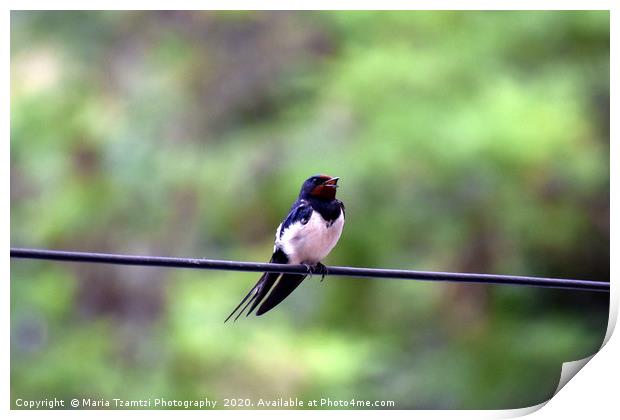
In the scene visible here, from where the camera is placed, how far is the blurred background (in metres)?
2.44

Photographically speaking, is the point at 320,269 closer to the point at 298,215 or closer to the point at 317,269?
the point at 317,269

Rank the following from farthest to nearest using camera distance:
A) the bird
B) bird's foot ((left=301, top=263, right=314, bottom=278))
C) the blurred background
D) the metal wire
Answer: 1. the blurred background
2. the bird
3. bird's foot ((left=301, top=263, right=314, bottom=278))
4. the metal wire

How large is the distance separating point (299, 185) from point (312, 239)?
590 mm

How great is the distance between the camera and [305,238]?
2299 mm

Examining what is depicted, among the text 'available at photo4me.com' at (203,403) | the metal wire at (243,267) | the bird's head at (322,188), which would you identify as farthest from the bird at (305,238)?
the metal wire at (243,267)

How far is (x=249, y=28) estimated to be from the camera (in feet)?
9.64

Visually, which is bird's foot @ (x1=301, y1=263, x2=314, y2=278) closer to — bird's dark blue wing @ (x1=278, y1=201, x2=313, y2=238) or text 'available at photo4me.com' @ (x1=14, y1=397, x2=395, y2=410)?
bird's dark blue wing @ (x1=278, y1=201, x2=313, y2=238)

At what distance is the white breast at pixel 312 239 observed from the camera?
2.29 meters

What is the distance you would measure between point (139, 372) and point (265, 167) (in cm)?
82

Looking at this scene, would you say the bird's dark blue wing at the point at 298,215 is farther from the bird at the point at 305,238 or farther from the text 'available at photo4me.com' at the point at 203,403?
the text 'available at photo4me.com' at the point at 203,403

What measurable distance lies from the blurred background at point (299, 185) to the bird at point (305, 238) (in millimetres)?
294

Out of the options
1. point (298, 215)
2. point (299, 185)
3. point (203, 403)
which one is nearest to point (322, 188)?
point (298, 215)

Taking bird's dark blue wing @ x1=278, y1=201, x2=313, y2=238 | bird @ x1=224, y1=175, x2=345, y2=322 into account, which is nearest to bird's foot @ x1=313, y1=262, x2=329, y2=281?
bird @ x1=224, y1=175, x2=345, y2=322

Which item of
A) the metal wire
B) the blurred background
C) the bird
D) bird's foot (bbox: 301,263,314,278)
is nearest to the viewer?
the metal wire
